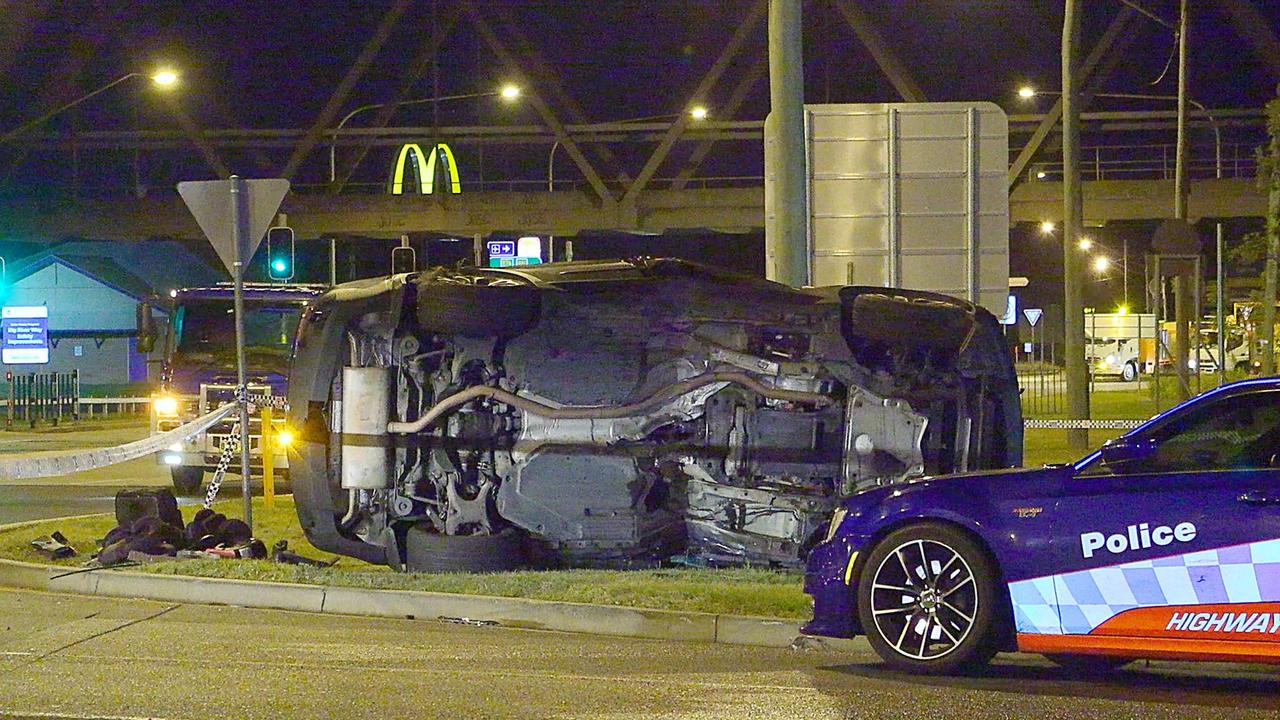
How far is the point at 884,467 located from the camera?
9766 millimetres

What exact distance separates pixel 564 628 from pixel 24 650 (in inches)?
111

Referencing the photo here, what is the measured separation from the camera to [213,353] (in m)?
17.5

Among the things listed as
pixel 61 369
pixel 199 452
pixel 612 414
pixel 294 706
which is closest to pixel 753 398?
pixel 612 414

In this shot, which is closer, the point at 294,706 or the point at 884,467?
the point at 294,706

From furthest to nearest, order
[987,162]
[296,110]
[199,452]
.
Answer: [296,110]
[199,452]
[987,162]

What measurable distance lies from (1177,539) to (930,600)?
3.81 feet

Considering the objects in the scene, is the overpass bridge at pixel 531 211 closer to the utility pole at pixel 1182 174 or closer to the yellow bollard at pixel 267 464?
the utility pole at pixel 1182 174

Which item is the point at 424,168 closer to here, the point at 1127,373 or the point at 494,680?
the point at 1127,373

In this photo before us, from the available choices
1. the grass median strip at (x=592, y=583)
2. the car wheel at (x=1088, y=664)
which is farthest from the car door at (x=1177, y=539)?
the grass median strip at (x=592, y=583)

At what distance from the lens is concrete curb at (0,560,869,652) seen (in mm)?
8836

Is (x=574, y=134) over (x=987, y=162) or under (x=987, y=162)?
over

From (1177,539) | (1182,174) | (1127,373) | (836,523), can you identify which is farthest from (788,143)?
(1127,373)

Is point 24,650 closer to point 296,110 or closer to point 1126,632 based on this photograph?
point 1126,632

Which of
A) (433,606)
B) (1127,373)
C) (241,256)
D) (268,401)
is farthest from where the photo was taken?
(1127,373)
